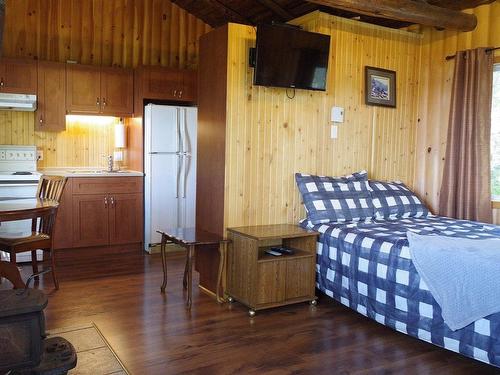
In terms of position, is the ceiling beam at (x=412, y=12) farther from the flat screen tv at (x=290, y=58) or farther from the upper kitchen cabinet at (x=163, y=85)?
the upper kitchen cabinet at (x=163, y=85)

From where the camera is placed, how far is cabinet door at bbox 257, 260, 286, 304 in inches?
134

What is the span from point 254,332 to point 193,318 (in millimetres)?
479

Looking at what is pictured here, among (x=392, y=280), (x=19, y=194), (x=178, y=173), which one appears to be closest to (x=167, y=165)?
(x=178, y=173)

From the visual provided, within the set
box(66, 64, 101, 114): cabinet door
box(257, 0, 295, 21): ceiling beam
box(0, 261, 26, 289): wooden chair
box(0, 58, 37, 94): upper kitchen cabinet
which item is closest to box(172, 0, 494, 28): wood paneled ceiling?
box(257, 0, 295, 21): ceiling beam

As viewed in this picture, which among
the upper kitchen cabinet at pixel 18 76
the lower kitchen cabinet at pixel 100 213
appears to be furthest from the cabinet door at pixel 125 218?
the upper kitchen cabinet at pixel 18 76

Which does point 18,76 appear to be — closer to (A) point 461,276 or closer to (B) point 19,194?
(B) point 19,194

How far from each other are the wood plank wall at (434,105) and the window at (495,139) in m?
0.39

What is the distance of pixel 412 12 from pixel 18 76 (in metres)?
3.96

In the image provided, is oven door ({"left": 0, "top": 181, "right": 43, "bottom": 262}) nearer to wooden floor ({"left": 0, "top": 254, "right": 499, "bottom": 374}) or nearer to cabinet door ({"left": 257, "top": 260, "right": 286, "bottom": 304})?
wooden floor ({"left": 0, "top": 254, "right": 499, "bottom": 374})

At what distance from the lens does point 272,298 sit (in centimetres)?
347

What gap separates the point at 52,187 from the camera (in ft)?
13.3

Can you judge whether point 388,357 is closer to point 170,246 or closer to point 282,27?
point 282,27

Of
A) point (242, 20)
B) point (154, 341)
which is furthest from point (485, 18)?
point (154, 341)

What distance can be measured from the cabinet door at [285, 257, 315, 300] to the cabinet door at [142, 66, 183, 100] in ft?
9.80
